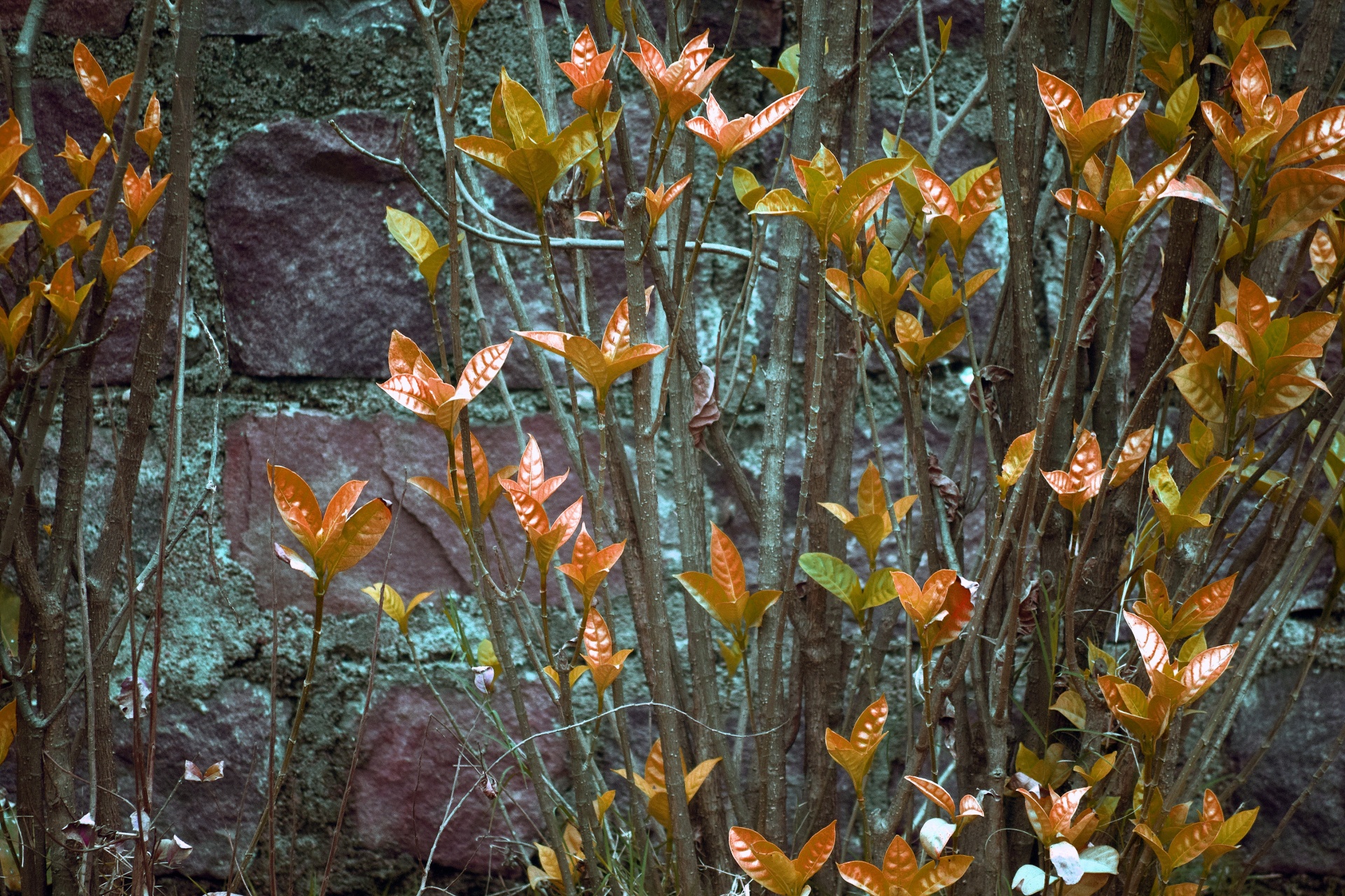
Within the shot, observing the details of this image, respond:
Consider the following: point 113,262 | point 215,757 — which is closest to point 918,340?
point 113,262

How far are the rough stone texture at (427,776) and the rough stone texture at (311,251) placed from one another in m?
0.40

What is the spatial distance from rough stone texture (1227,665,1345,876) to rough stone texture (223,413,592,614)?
804 mm

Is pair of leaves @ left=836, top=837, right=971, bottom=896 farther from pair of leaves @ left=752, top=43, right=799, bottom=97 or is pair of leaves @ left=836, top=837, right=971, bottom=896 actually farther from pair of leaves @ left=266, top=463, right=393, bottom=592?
pair of leaves @ left=752, top=43, right=799, bottom=97

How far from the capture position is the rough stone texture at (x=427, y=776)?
3.53 ft

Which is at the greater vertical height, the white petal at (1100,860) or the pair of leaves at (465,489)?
the pair of leaves at (465,489)

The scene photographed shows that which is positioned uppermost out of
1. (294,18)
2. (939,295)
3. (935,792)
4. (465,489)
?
(294,18)

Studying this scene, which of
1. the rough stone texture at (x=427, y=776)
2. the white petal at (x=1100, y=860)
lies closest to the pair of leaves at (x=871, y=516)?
the white petal at (x=1100, y=860)

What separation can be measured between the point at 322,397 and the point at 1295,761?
1195 mm

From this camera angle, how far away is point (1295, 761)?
3.64ft

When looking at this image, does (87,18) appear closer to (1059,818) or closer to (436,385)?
(436,385)

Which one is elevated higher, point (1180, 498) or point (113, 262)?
point (113, 262)

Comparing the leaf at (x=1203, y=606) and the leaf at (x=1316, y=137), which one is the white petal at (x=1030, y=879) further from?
the leaf at (x=1316, y=137)

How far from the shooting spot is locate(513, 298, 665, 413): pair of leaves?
1.94 feet

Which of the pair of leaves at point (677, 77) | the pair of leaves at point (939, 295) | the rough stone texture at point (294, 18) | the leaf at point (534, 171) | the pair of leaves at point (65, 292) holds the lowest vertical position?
the pair of leaves at point (939, 295)
